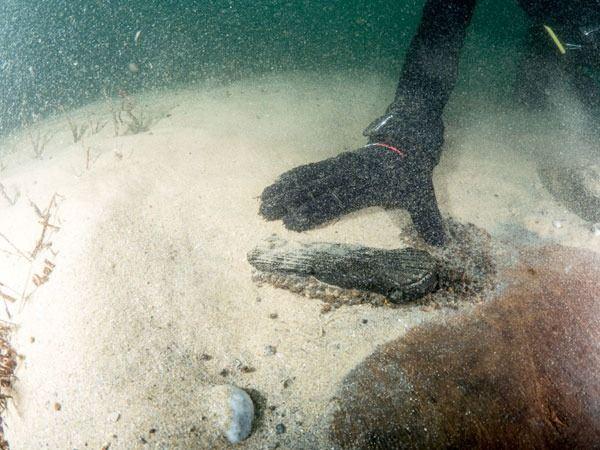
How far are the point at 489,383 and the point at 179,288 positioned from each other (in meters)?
2.97

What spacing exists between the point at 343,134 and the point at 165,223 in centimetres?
468

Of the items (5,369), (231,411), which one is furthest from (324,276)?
(5,369)

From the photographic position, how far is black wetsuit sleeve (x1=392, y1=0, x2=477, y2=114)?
618cm

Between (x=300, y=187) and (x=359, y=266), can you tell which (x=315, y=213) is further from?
(x=359, y=266)

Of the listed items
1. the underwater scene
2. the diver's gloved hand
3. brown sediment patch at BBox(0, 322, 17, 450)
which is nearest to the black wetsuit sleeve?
the underwater scene

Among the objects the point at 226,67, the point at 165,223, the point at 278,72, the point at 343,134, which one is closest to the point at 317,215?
the point at 165,223

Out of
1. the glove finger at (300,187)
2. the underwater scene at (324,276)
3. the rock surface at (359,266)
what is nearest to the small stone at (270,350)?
the underwater scene at (324,276)

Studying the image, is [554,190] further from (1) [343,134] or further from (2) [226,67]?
(2) [226,67]

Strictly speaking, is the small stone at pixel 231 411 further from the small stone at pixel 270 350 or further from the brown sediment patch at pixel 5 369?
the brown sediment patch at pixel 5 369

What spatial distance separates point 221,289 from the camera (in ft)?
11.3

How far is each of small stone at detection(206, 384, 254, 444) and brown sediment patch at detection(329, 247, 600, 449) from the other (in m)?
0.62

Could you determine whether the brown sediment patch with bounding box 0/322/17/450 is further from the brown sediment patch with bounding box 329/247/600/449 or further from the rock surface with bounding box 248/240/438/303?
the brown sediment patch with bounding box 329/247/600/449

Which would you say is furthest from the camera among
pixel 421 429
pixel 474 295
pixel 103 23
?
pixel 103 23

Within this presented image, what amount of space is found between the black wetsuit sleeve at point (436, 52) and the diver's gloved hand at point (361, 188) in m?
1.88
